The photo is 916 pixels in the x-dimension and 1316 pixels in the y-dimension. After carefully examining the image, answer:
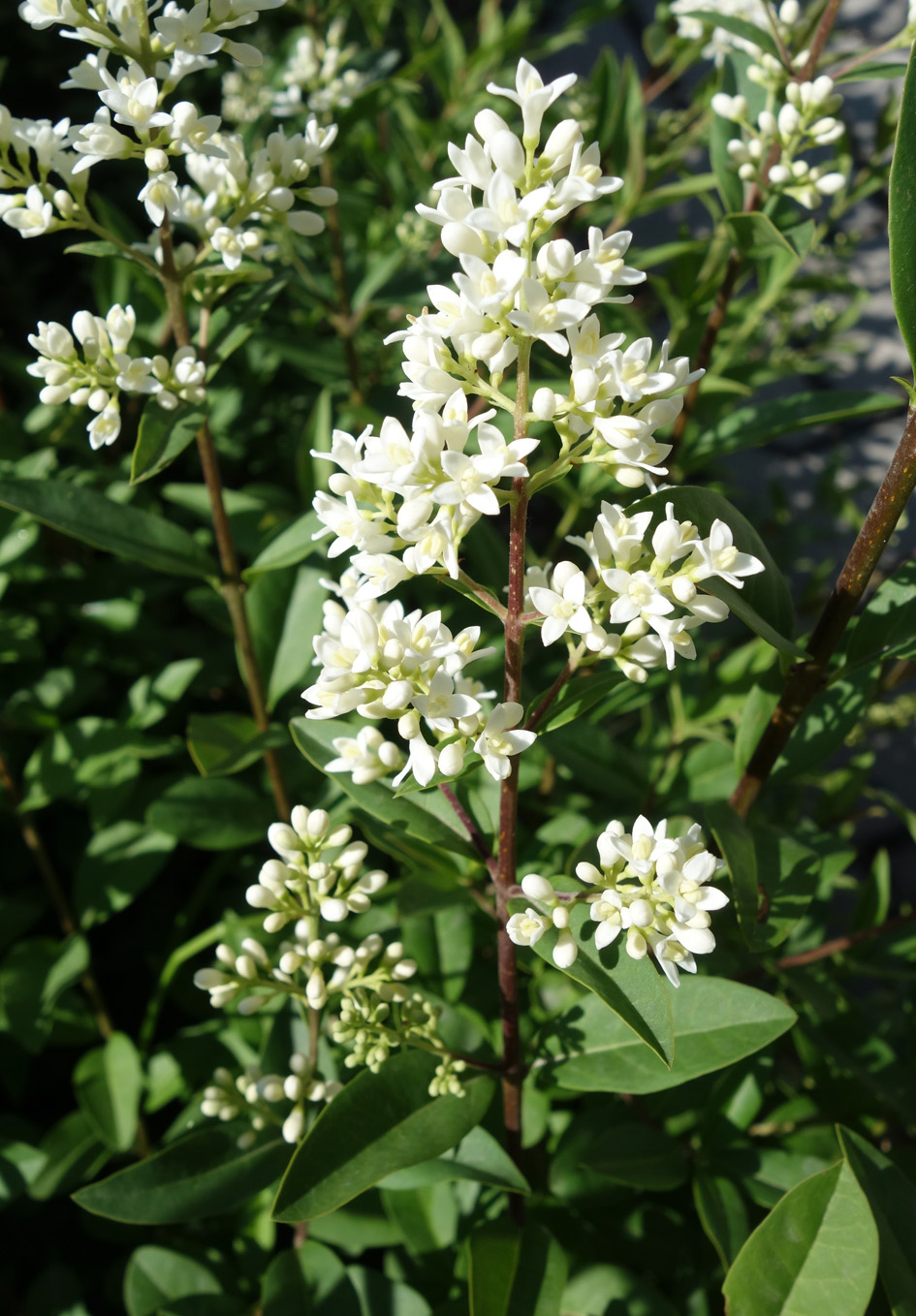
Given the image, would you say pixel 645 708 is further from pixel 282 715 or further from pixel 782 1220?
pixel 782 1220

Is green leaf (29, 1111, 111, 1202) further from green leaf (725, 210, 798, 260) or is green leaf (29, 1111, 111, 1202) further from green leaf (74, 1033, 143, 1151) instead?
green leaf (725, 210, 798, 260)

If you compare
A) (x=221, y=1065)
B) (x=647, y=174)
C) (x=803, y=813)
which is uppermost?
(x=647, y=174)

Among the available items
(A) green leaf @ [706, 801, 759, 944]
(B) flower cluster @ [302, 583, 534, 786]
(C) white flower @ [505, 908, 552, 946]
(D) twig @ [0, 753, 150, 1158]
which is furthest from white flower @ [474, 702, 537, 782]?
(D) twig @ [0, 753, 150, 1158]

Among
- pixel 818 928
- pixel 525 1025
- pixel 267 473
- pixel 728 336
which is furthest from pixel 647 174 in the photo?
pixel 525 1025

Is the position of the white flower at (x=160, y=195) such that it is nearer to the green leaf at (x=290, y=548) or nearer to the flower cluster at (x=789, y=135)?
the green leaf at (x=290, y=548)

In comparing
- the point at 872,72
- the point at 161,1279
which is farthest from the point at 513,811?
the point at 872,72

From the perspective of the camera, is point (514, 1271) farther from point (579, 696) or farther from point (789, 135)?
point (789, 135)
